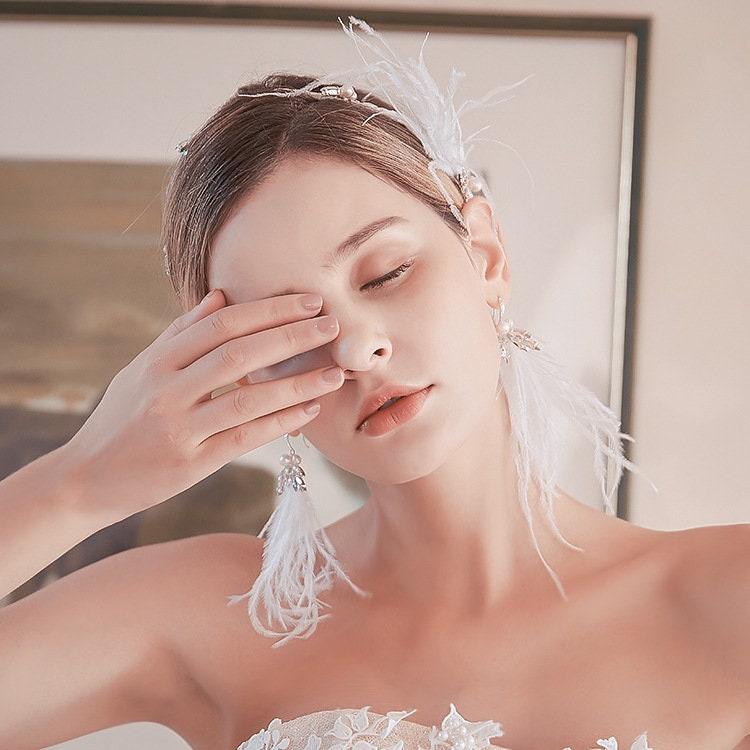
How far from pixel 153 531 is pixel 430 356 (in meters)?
0.85

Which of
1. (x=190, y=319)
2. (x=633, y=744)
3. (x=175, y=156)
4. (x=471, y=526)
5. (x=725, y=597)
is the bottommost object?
(x=633, y=744)

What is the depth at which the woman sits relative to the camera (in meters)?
0.86

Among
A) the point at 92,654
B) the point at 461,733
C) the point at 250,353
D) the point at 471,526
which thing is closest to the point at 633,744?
the point at 461,733

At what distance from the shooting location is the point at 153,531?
5.23ft

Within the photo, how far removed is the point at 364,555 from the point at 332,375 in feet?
1.32

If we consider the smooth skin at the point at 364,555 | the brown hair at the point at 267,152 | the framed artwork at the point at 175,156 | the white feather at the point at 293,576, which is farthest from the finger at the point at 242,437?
the framed artwork at the point at 175,156

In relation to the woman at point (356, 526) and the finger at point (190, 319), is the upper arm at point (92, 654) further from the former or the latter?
the finger at point (190, 319)

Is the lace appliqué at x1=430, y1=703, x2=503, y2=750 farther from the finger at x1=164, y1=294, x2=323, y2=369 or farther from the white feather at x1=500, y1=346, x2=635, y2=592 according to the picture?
the finger at x1=164, y1=294, x2=323, y2=369

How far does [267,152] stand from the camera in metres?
0.95

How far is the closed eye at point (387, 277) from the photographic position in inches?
35.9

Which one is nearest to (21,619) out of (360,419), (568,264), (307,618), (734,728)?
(307,618)

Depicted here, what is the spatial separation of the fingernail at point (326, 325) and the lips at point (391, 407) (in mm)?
91

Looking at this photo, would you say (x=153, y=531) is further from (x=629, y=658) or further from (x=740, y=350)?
(x=740, y=350)

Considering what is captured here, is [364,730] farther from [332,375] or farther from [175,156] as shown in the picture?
[175,156]
